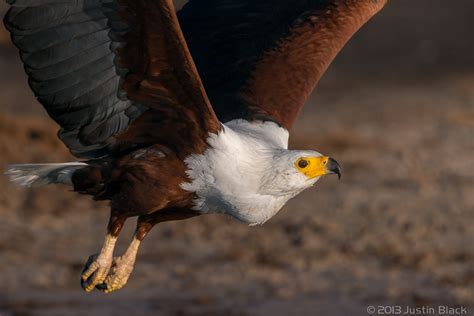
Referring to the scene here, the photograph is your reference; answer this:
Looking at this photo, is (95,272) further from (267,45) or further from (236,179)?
(267,45)

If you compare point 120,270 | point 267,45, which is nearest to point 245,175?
point 120,270

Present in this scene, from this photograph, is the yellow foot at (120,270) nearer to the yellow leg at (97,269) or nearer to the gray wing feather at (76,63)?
the yellow leg at (97,269)

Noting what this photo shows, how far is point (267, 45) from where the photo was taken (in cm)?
993

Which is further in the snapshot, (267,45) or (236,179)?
(267,45)

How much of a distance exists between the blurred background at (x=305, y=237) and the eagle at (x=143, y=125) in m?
3.39

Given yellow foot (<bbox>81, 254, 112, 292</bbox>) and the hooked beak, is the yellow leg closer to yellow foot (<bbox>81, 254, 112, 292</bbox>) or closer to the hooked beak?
yellow foot (<bbox>81, 254, 112, 292</bbox>)

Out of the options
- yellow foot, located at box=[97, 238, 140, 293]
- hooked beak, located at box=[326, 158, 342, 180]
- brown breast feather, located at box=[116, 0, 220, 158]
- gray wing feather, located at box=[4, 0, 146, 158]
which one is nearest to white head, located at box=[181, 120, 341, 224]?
hooked beak, located at box=[326, 158, 342, 180]

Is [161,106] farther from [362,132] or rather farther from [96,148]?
[362,132]

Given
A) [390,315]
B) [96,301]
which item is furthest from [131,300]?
[390,315]

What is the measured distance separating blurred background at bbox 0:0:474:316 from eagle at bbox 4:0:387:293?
133 inches

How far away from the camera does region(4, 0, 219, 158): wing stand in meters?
7.80

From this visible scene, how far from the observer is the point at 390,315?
12.3 metres

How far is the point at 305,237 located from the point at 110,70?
5.64 m

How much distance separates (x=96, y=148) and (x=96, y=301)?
3977mm
